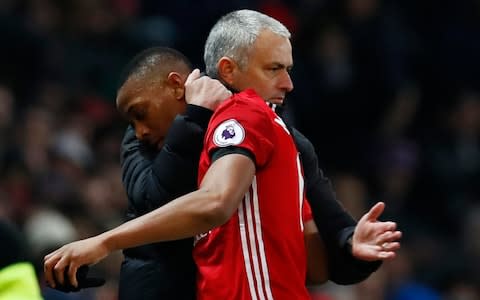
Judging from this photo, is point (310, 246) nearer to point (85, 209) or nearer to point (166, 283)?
point (166, 283)

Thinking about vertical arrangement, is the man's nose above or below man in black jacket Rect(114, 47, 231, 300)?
above

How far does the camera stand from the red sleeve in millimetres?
3941

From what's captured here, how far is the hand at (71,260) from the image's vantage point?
3.88 meters

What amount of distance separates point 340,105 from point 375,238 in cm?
594

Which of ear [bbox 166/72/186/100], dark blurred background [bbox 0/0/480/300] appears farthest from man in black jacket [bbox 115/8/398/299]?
dark blurred background [bbox 0/0/480/300]

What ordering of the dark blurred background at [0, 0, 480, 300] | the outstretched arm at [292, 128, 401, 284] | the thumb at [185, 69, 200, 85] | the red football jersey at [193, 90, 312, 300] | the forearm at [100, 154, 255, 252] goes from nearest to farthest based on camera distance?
the forearm at [100, 154, 255, 252]
the red football jersey at [193, 90, 312, 300]
the thumb at [185, 69, 200, 85]
the outstretched arm at [292, 128, 401, 284]
the dark blurred background at [0, 0, 480, 300]

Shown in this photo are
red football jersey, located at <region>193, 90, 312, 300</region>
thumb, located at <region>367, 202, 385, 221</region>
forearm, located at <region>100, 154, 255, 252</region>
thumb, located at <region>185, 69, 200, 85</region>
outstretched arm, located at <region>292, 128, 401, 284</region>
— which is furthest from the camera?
outstretched arm, located at <region>292, 128, 401, 284</region>

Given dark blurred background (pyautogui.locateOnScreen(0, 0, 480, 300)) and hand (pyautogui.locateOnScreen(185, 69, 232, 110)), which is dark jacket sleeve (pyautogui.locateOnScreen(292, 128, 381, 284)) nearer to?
hand (pyautogui.locateOnScreen(185, 69, 232, 110))

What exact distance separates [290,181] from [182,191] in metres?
0.32

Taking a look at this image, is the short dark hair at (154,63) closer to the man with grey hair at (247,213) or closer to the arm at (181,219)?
the man with grey hair at (247,213)

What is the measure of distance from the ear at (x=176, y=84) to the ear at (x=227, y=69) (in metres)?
0.15

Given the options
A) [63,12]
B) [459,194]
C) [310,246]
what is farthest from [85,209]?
[310,246]

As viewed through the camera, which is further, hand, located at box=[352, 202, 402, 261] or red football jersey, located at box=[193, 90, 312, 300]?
hand, located at box=[352, 202, 402, 261]

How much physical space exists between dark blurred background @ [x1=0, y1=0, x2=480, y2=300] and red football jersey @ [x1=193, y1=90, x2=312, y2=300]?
13.5 feet
